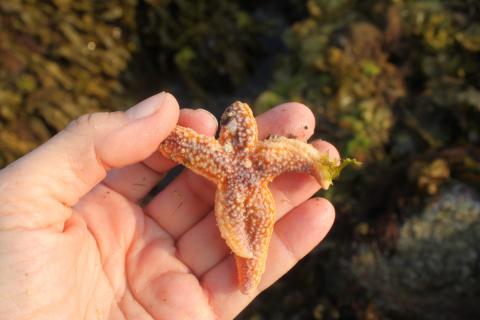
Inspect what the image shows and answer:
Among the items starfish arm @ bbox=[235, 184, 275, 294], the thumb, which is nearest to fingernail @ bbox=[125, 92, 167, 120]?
the thumb

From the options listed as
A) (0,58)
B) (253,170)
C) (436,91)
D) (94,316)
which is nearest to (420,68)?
(436,91)

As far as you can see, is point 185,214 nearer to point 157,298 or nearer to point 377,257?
point 157,298

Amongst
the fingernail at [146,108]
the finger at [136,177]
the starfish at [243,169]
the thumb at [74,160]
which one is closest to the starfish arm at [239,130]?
the starfish at [243,169]

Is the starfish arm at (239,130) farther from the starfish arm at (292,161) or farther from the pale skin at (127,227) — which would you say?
the pale skin at (127,227)

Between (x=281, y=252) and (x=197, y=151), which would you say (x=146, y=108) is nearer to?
(x=197, y=151)

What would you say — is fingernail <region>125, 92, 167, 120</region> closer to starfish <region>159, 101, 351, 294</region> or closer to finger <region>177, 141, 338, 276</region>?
starfish <region>159, 101, 351, 294</region>

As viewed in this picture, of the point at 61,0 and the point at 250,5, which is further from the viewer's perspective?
the point at 250,5
